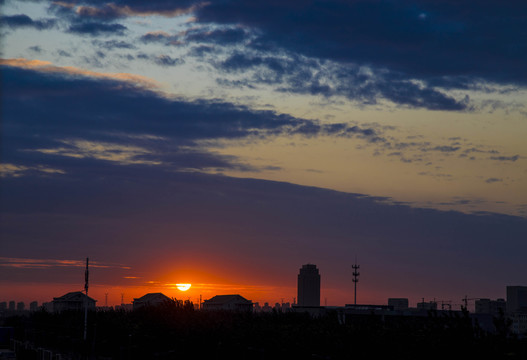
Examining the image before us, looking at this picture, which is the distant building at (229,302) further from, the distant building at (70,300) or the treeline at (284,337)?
the treeline at (284,337)

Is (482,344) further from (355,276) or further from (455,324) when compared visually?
(355,276)

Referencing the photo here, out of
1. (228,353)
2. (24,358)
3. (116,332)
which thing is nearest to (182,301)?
(116,332)

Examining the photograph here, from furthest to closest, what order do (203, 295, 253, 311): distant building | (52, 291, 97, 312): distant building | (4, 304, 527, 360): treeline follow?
(203, 295, 253, 311): distant building
(52, 291, 97, 312): distant building
(4, 304, 527, 360): treeline

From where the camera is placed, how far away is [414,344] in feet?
→ 82.5

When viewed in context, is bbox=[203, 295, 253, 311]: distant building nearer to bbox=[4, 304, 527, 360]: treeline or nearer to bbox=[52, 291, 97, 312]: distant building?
bbox=[52, 291, 97, 312]: distant building

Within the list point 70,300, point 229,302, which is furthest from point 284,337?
point 229,302

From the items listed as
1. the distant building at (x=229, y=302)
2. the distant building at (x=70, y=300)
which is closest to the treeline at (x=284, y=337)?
the distant building at (x=70, y=300)

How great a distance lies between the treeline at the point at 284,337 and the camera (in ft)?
76.7

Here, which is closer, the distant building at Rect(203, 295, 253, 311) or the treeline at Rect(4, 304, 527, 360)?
the treeline at Rect(4, 304, 527, 360)

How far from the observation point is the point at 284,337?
33.6 m

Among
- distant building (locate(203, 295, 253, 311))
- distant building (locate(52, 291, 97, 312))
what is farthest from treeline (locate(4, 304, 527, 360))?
distant building (locate(203, 295, 253, 311))

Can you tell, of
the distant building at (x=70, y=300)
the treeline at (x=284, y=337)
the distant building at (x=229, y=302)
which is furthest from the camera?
the distant building at (x=229, y=302)

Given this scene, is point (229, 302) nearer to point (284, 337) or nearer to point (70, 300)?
point (70, 300)

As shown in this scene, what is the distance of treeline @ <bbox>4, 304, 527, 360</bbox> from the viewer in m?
23.4
